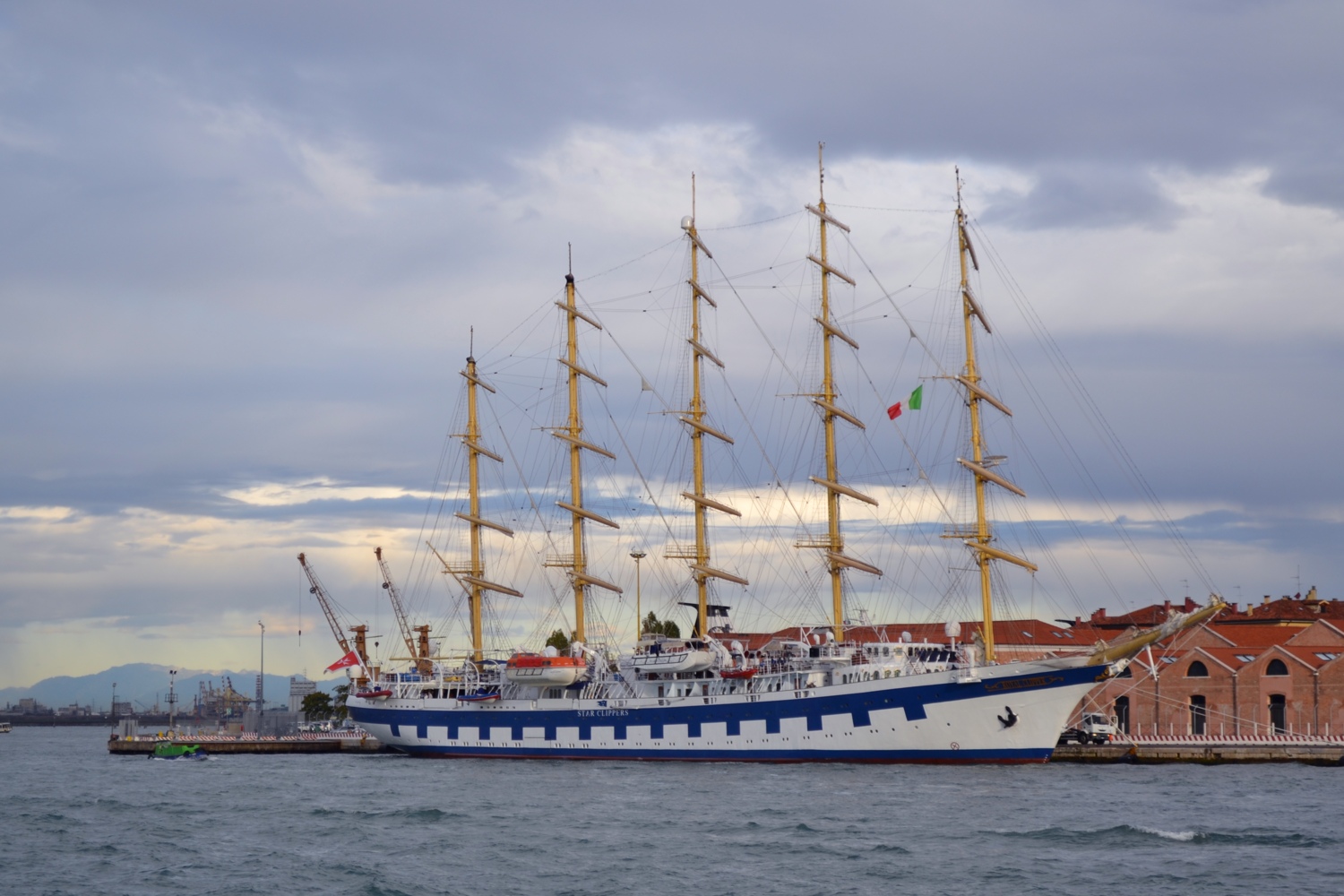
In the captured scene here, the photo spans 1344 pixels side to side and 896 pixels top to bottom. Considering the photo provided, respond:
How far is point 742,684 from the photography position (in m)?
68.4

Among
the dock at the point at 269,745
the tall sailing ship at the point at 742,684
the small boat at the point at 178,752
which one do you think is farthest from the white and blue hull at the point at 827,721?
the small boat at the point at 178,752

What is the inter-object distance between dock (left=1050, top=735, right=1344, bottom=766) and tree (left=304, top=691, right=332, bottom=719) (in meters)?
87.5

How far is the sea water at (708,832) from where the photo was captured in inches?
1395

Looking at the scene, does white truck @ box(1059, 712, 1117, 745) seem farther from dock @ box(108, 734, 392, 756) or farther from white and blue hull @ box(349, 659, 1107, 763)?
dock @ box(108, 734, 392, 756)

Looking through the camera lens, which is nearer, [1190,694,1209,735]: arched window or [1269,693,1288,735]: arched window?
[1269,693,1288,735]: arched window

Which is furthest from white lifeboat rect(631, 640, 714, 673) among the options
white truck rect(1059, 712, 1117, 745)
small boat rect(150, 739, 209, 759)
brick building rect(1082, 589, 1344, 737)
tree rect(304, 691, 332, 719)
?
tree rect(304, 691, 332, 719)

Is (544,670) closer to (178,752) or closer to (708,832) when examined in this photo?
(708,832)

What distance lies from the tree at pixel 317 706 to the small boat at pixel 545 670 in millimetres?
68603

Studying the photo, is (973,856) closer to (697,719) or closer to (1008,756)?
(1008,756)

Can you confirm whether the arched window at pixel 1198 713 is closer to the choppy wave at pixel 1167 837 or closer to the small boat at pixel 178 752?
the choppy wave at pixel 1167 837

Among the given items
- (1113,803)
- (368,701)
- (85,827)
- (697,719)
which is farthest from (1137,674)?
(85,827)

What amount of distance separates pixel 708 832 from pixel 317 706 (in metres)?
102

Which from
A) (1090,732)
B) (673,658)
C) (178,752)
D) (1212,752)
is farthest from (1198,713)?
(178,752)

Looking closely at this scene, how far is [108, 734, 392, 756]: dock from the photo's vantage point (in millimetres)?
94562
